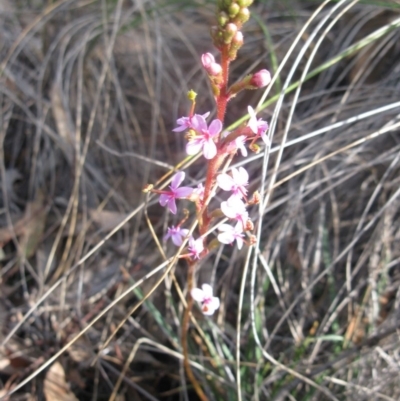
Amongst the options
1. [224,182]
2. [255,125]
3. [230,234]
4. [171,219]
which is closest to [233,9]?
[255,125]

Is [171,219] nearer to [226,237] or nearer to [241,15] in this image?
[226,237]

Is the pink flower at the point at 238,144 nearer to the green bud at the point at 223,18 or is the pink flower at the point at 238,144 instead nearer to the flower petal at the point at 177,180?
the flower petal at the point at 177,180

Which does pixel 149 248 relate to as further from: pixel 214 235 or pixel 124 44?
pixel 124 44

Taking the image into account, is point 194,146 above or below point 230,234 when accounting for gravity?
above

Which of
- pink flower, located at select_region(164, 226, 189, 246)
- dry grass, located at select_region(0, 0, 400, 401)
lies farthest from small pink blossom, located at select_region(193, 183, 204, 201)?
dry grass, located at select_region(0, 0, 400, 401)

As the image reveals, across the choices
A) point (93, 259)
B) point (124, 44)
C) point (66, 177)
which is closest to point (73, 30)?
point (124, 44)

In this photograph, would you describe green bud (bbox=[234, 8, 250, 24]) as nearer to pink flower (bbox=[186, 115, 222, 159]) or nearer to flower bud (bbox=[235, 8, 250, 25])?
flower bud (bbox=[235, 8, 250, 25])
